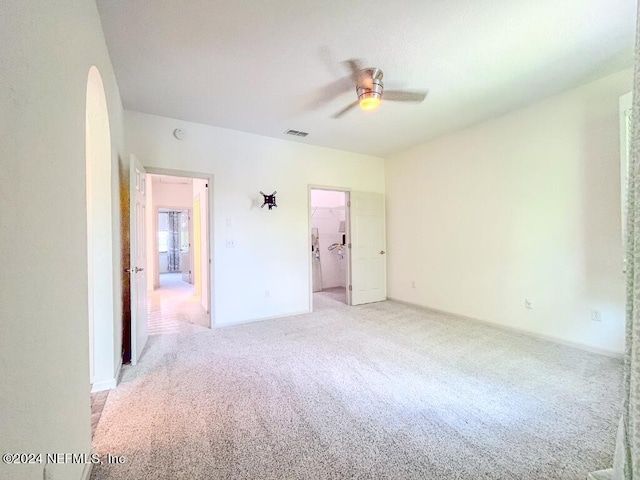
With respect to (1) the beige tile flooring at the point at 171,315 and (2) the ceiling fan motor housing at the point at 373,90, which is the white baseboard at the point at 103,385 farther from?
(2) the ceiling fan motor housing at the point at 373,90

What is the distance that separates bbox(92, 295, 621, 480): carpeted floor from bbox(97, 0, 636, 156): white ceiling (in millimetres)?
2637

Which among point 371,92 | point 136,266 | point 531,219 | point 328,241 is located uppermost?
point 371,92

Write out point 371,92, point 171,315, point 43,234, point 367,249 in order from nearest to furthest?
point 43,234 → point 371,92 → point 171,315 → point 367,249

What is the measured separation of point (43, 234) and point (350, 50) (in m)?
2.27

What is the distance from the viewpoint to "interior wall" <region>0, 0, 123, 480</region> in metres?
0.75

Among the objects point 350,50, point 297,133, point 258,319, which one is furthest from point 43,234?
point 297,133

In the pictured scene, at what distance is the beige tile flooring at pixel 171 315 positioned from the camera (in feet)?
7.04

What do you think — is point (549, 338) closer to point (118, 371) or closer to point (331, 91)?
point (331, 91)

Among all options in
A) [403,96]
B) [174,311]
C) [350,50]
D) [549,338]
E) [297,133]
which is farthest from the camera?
[174,311]

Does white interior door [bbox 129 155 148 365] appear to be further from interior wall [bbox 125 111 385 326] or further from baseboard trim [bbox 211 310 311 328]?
baseboard trim [bbox 211 310 311 328]

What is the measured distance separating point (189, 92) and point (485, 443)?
3.72 m

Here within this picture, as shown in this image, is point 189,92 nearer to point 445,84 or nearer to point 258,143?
point 258,143

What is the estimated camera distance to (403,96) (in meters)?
2.91

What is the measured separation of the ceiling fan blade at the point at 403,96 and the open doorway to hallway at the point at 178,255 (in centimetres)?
259
